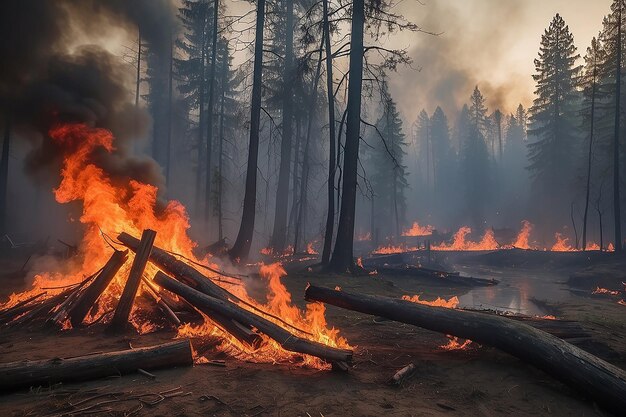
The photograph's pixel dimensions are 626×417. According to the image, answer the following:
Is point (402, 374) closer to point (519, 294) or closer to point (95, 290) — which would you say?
point (95, 290)

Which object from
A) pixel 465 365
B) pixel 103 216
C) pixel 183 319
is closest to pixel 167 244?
pixel 103 216

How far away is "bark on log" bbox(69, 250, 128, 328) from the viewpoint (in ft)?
22.9

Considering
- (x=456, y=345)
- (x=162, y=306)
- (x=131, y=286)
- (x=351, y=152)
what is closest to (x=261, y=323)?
(x=162, y=306)

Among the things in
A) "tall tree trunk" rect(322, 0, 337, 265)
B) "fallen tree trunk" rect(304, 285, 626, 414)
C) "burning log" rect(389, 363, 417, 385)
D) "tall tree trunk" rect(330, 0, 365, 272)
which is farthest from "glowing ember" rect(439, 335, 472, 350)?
"tall tree trunk" rect(322, 0, 337, 265)

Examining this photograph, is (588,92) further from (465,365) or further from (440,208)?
(440,208)

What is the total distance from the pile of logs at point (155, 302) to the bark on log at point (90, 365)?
101cm

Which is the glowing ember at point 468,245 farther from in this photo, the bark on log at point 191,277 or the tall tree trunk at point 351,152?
the bark on log at point 191,277

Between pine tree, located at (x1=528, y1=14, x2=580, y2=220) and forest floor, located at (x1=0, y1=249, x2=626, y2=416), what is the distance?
3914 cm

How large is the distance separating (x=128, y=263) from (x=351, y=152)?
9655 millimetres

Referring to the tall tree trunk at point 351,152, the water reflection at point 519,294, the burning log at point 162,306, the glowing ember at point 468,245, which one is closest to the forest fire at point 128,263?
the burning log at point 162,306

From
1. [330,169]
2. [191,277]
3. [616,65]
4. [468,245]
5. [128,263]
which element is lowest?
[468,245]

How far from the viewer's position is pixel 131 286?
6816mm

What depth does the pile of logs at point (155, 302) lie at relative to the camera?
575cm

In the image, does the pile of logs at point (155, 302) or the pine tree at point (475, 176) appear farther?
the pine tree at point (475, 176)
